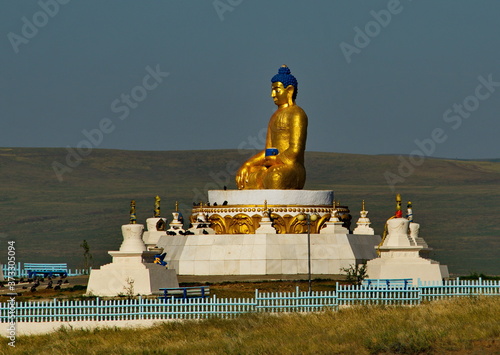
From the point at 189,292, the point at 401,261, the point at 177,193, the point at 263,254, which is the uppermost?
the point at 177,193

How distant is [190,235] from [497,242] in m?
49.0

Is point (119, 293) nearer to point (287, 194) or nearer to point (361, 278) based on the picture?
point (361, 278)

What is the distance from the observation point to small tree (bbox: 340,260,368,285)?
40.5m

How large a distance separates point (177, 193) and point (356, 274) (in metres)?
64.8

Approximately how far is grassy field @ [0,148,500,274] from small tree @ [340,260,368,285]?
1241 inches

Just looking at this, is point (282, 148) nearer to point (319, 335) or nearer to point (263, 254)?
point (263, 254)

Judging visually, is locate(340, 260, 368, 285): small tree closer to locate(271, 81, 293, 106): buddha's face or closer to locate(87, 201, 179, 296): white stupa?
locate(87, 201, 179, 296): white stupa

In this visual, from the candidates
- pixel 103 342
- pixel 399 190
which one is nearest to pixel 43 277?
pixel 103 342

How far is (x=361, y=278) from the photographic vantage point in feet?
133

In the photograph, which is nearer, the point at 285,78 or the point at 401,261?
the point at 401,261

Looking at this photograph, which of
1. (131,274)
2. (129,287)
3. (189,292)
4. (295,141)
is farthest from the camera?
(295,141)

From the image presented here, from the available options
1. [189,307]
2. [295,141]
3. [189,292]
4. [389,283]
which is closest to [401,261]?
[389,283]

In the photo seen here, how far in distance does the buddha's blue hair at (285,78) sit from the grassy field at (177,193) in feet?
89.3

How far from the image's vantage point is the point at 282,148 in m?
50.5
